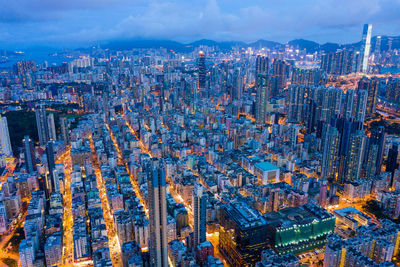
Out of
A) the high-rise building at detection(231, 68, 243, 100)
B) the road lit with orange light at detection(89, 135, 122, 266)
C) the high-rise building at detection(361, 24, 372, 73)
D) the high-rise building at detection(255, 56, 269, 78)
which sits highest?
the high-rise building at detection(361, 24, 372, 73)

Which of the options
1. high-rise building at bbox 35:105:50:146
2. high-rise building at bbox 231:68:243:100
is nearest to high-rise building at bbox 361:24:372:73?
high-rise building at bbox 231:68:243:100

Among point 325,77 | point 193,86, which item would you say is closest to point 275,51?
point 325,77

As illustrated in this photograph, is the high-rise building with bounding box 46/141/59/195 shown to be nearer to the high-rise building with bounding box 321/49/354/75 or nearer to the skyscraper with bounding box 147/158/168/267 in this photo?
the skyscraper with bounding box 147/158/168/267

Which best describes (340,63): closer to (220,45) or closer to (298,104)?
(298,104)

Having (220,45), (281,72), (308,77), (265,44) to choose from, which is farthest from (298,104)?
(220,45)

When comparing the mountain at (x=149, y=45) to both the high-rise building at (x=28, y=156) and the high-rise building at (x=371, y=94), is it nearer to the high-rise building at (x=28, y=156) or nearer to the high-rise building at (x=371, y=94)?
the high-rise building at (x=371, y=94)

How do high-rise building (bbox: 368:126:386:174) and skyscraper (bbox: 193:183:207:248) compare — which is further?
high-rise building (bbox: 368:126:386:174)
